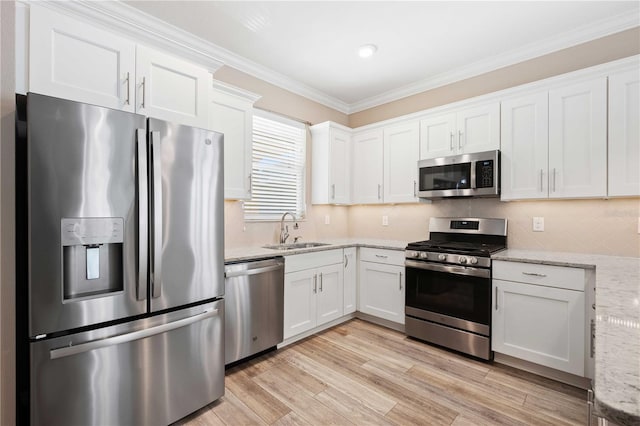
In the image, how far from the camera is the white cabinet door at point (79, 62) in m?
1.61

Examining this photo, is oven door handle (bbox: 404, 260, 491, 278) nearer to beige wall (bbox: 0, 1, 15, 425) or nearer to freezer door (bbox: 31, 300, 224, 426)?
freezer door (bbox: 31, 300, 224, 426)

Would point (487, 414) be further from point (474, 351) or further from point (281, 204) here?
point (281, 204)

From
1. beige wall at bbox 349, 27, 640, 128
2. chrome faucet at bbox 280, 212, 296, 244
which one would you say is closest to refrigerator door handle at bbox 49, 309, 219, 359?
chrome faucet at bbox 280, 212, 296, 244

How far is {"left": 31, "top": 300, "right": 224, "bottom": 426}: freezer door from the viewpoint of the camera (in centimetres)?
143

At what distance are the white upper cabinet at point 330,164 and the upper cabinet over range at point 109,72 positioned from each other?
1708 mm

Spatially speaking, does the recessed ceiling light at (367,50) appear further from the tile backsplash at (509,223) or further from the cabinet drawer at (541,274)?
the cabinet drawer at (541,274)

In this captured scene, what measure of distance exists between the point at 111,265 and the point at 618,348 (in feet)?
6.61

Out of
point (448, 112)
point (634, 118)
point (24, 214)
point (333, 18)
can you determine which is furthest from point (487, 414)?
point (333, 18)

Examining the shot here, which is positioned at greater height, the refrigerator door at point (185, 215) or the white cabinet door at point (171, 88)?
the white cabinet door at point (171, 88)

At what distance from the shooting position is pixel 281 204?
3.57 metres

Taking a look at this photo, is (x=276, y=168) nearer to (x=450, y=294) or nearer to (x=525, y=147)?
(x=450, y=294)

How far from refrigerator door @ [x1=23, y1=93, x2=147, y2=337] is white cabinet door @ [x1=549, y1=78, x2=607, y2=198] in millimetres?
3049

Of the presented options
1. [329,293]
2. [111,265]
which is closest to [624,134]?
[329,293]

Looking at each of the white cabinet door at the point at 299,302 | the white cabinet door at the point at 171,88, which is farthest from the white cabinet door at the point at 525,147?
the white cabinet door at the point at 171,88
